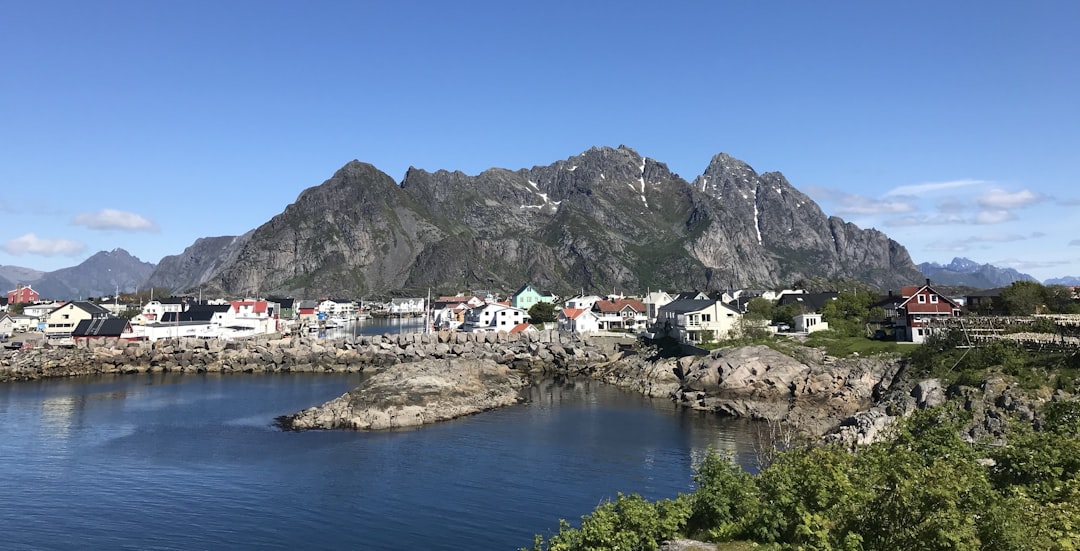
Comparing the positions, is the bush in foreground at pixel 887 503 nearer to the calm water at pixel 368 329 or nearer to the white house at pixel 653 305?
the white house at pixel 653 305

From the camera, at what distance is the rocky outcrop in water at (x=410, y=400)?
47156 millimetres

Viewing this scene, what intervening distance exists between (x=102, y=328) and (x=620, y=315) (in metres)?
77.2

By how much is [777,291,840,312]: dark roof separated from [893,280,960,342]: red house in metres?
23.7

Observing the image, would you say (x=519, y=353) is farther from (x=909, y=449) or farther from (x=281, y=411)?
(x=909, y=449)

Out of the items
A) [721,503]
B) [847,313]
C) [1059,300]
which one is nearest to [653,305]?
[847,313]

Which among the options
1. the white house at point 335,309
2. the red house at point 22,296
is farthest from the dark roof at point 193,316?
the red house at point 22,296

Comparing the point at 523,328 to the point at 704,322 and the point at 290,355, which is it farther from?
the point at 290,355

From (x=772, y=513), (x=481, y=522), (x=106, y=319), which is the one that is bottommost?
(x=481, y=522)

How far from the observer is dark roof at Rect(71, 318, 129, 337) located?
86.5m

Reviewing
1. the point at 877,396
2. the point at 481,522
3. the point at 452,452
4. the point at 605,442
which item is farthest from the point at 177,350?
the point at 877,396

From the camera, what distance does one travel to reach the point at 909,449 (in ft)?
72.7

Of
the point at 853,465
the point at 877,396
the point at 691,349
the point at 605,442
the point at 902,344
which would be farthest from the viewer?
the point at 691,349

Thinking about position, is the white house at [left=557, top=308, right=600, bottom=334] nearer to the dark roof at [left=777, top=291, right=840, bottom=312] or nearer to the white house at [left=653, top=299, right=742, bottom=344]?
the white house at [left=653, top=299, right=742, bottom=344]

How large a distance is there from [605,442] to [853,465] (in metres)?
24.0
